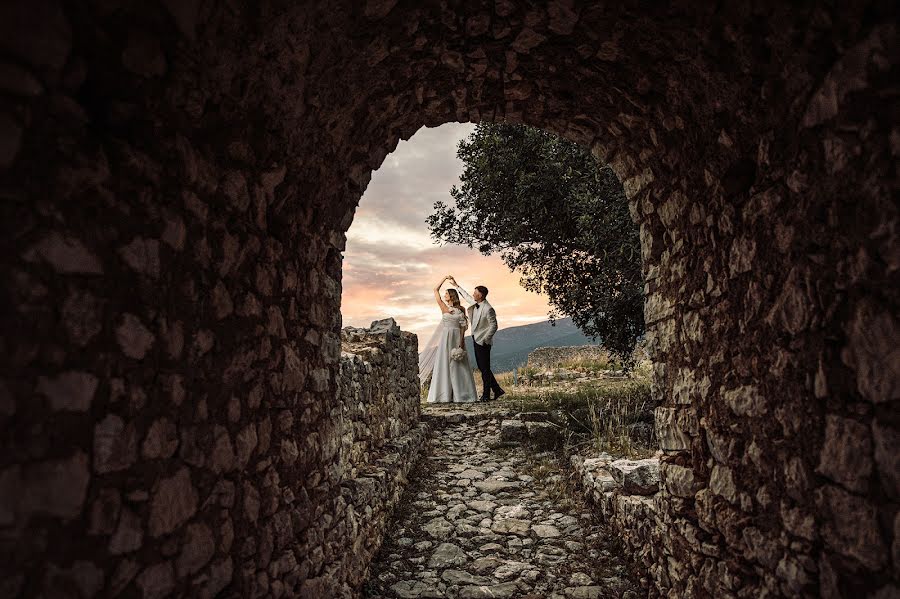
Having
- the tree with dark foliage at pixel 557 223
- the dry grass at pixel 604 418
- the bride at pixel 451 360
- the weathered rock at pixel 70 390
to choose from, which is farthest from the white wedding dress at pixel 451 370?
the weathered rock at pixel 70 390

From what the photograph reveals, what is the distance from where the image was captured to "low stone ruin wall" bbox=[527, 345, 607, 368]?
58.4ft

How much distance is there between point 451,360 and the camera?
10594 mm

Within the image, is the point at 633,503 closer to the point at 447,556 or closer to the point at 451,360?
the point at 447,556

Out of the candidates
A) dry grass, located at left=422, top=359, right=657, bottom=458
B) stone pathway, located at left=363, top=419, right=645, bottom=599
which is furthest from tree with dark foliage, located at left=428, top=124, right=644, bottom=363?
stone pathway, located at left=363, top=419, right=645, bottom=599

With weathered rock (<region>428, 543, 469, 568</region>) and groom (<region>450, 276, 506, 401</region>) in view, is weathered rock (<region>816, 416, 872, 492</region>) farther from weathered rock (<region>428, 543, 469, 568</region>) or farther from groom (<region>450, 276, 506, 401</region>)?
groom (<region>450, 276, 506, 401</region>)

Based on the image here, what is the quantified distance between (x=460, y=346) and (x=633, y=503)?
7.07 meters

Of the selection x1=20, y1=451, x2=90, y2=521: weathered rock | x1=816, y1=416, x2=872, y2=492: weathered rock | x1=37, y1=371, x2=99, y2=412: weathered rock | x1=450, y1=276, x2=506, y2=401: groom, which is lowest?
x1=816, y1=416, x2=872, y2=492: weathered rock

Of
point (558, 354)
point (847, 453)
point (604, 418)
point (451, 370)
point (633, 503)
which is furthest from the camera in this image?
point (558, 354)

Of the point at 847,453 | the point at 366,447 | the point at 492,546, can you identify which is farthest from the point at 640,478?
the point at 847,453

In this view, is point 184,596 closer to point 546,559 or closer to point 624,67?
point 624,67

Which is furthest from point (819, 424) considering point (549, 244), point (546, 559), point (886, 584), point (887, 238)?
point (549, 244)

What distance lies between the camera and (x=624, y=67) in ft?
7.81

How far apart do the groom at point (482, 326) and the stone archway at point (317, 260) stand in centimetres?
733

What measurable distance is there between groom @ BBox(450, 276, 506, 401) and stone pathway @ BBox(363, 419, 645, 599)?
408 cm
